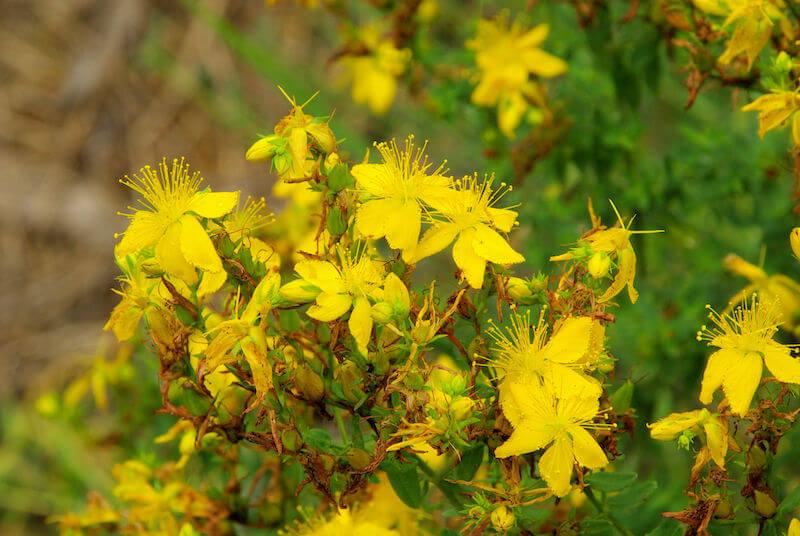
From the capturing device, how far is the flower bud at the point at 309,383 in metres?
1.63

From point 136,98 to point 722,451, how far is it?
4732 mm

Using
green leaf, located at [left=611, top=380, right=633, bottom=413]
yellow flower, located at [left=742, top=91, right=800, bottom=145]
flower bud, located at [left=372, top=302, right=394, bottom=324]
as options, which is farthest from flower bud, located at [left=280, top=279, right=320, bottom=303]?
yellow flower, located at [left=742, top=91, right=800, bottom=145]

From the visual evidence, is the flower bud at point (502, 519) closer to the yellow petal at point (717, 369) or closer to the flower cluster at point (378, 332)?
the flower cluster at point (378, 332)

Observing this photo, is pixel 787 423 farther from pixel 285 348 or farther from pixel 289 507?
pixel 289 507

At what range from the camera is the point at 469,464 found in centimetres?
169

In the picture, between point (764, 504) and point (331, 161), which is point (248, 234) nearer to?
point (331, 161)

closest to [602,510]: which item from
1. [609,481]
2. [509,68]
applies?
[609,481]

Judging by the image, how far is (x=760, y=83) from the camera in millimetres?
2102

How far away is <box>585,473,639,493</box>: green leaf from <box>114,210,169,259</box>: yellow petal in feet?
2.86

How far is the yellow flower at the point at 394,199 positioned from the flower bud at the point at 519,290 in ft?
0.59

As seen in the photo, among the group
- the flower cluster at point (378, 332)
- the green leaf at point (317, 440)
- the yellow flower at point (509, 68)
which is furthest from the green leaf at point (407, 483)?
the yellow flower at point (509, 68)

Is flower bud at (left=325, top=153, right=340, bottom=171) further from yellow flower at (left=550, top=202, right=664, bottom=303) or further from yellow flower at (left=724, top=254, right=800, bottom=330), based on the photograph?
yellow flower at (left=724, top=254, right=800, bottom=330)

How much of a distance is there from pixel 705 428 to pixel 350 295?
61 centimetres

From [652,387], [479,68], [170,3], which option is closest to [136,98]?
[170,3]
